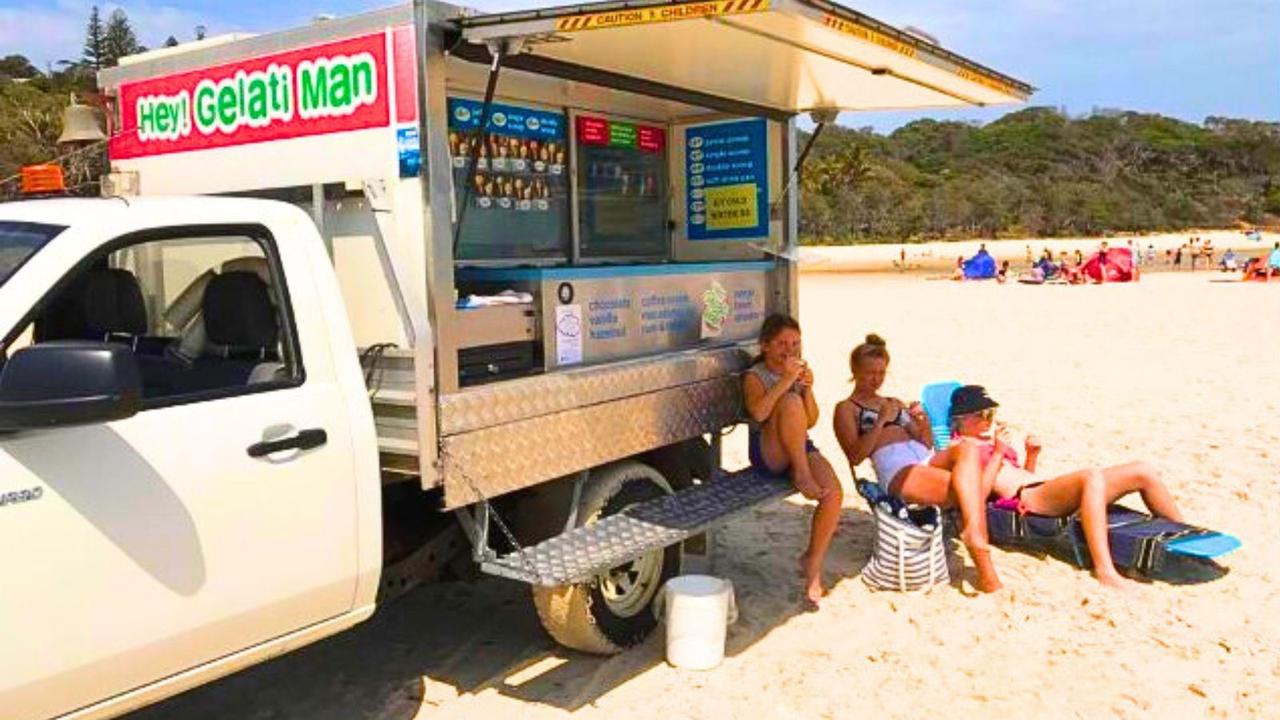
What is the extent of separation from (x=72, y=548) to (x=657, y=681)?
2.44 metres

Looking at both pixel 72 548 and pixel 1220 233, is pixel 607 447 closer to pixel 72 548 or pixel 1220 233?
pixel 72 548

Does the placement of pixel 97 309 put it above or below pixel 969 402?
above

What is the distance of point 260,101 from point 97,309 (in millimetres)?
1147

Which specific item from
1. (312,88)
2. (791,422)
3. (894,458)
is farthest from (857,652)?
(312,88)

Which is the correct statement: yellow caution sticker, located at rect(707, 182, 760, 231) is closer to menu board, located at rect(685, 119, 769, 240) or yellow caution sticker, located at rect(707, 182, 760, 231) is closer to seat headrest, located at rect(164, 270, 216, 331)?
menu board, located at rect(685, 119, 769, 240)

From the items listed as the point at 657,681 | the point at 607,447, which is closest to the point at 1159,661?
the point at 657,681

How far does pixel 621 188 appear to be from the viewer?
6.75m

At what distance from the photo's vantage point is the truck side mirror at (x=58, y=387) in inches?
103

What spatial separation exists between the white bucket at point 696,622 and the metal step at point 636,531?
25cm

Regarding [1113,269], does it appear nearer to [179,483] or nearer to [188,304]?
[188,304]

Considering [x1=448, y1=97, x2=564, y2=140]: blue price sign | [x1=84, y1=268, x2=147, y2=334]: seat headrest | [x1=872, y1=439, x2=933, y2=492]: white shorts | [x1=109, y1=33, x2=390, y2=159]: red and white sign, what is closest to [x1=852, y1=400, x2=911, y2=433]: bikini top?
[x1=872, y1=439, x2=933, y2=492]: white shorts

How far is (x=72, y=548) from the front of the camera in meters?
2.81

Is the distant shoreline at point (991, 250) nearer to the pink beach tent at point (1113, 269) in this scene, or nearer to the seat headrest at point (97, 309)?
the pink beach tent at point (1113, 269)

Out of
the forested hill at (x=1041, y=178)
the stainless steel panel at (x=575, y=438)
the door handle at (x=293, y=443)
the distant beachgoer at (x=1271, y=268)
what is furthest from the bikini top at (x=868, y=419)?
the forested hill at (x=1041, y=178)
